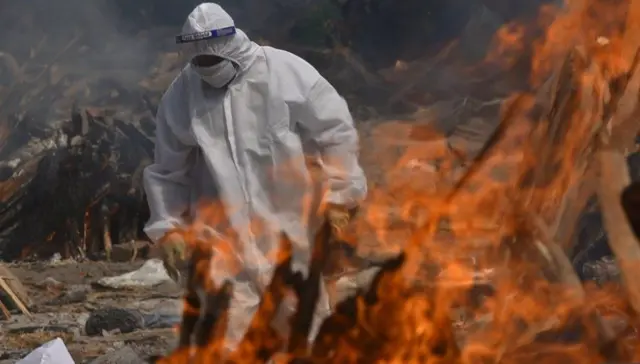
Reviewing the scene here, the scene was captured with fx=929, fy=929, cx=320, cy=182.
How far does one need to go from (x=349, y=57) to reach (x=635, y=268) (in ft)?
17.6

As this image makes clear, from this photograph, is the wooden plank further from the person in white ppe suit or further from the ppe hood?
the ppe hood

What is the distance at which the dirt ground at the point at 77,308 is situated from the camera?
16.7ft

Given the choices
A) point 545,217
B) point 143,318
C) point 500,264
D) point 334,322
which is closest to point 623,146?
point 545,217

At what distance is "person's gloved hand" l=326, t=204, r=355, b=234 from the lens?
314 cm

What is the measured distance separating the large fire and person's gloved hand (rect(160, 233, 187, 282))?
0.06 meters

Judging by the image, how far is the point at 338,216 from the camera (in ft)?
10.4

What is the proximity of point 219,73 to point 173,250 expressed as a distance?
676 mm

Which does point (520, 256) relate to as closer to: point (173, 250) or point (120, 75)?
point (173, 250)

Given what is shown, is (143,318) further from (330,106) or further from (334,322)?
(334,322)

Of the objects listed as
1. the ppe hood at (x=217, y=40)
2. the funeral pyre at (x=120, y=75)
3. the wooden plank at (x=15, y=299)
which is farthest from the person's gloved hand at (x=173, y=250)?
the funeral pyre at (x=120, y=75)

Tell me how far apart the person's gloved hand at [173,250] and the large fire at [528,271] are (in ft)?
0.19

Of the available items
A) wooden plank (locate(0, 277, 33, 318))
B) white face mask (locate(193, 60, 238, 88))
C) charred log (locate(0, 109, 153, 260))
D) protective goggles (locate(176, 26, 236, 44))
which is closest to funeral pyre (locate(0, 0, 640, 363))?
white face mask (locate(193, 60, 238, 88))

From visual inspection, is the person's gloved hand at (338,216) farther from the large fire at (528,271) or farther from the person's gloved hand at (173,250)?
the person's gloved hand at (173,250)

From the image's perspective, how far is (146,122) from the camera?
7.64 metres
